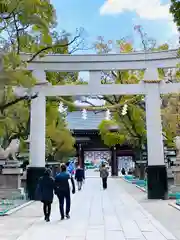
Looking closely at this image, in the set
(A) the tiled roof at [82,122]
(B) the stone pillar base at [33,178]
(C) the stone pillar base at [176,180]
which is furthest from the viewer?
(A) the tiled roof at [82,122]

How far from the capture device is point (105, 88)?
50.5 feet

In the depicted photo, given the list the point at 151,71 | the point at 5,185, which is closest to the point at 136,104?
the point at 151,71

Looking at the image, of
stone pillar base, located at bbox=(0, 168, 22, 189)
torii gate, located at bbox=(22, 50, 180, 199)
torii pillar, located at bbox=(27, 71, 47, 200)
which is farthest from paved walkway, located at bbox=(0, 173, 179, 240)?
stone pillar base, located at bbox=(0, 168, 22, 189)

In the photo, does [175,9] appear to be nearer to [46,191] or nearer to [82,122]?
[46,191]

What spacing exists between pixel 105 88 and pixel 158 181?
15.5 feet

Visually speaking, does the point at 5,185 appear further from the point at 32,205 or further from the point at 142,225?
the point at 142,225

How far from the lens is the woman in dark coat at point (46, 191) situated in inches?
362

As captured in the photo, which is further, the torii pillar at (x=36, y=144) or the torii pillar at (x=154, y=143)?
the torii pillar at (x=36, y=144)

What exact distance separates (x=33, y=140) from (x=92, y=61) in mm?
4473

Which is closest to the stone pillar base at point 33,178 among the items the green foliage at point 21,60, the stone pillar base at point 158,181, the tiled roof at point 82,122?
the green foliage at point 21,60

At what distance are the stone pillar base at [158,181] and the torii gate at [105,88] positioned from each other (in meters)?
0.10

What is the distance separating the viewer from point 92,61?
15.5 metres

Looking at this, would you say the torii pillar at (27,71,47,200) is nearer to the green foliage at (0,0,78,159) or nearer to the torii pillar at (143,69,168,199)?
the green foliage at (0,0,78,159)

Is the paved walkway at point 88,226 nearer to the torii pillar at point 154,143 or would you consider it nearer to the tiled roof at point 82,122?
the torii pillar at point 154,143
